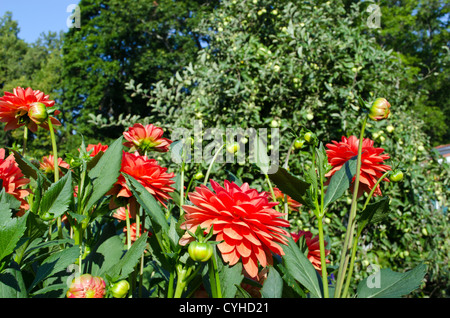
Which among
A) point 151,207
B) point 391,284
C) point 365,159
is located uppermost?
point 365,159

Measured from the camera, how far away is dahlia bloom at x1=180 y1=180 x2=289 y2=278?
1.48 ft

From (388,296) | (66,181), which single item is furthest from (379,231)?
(66,181)

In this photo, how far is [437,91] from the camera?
1598 cm

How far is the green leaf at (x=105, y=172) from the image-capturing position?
0.54 m

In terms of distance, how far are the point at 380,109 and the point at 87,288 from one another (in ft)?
1.64

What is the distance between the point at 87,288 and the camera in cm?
39

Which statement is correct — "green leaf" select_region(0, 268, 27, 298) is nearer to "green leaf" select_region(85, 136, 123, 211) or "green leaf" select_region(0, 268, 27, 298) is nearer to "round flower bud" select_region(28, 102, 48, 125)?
"green leaf" select_region(85, 136, 123, 211)

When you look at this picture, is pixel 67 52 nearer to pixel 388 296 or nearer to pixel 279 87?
pixel 279 87

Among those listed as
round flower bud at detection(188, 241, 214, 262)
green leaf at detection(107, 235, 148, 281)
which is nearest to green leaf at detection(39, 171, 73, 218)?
green leaf at detection(107, 235, 148, 281)

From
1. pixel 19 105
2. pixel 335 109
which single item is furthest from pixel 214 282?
pixel 335 109

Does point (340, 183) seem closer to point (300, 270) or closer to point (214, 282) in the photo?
point (300, 270)

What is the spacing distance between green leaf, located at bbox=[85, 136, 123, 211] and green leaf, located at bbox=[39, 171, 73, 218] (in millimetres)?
40
